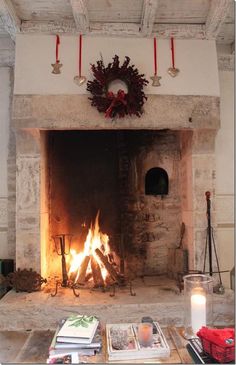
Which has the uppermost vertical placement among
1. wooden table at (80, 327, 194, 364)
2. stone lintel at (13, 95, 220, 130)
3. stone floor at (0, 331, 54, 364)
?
stone lintel at (13, 95, 220, 130)

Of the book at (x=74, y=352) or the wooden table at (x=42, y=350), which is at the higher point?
the book at (x=74, y=352)

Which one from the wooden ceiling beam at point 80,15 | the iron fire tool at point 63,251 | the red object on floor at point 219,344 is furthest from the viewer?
the iron fire tool at point 63,251

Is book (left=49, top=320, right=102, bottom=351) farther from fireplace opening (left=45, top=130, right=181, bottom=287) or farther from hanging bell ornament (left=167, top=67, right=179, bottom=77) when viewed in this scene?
hanging bell ornament (left=167, top=67, right=179, bottom=77)

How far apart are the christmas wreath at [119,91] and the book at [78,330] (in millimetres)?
1557

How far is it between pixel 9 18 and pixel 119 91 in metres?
1.04

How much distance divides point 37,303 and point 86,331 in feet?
2.46

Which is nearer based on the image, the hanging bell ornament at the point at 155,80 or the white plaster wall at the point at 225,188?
the hanging bell ornament at the point at 155,80

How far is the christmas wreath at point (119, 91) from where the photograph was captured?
2793 mm

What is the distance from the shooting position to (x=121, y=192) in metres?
3.44

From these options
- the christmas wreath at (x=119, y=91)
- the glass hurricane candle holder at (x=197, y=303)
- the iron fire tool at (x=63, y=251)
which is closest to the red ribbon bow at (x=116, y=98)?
the christmas wreath at (x=119, y=91)

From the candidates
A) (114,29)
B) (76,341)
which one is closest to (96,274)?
(76,341)

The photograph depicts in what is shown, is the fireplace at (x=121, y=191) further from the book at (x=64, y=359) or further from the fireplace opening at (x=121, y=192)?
the book at (x=64, y=359)

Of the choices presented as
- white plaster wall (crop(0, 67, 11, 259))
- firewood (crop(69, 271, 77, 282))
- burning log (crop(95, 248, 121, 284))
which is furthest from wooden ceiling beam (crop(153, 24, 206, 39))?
firewood (crop(69, 271, 77, 282))

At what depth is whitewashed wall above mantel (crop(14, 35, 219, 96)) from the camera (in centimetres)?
288
